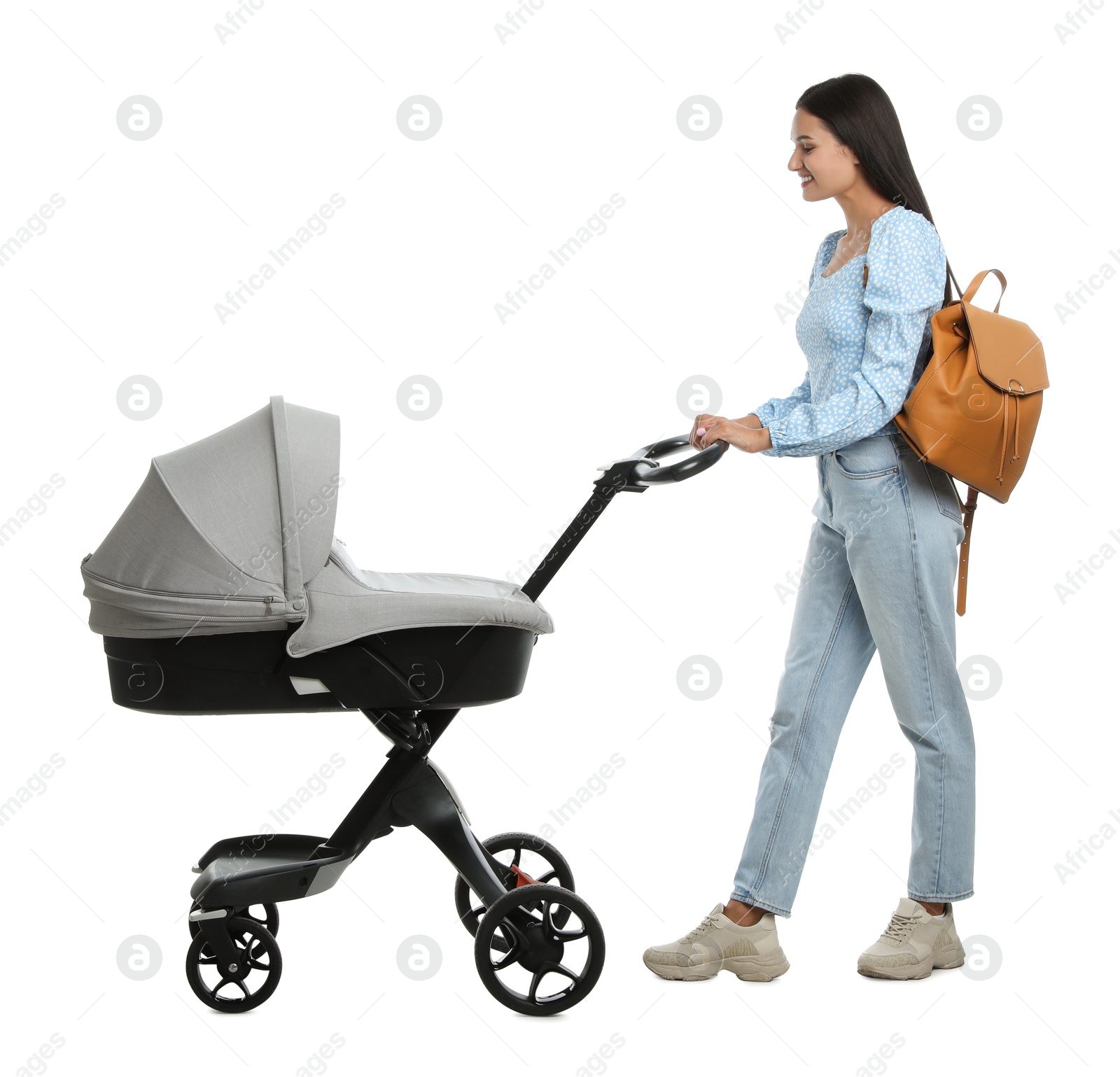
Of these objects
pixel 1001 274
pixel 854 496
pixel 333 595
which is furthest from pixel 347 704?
pixel 1001 274

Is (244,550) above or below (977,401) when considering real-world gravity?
below

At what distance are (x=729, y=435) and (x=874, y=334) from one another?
1.23 feet

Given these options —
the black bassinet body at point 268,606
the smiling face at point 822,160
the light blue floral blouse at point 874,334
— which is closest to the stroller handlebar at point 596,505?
the black bassinet body at point 268,606

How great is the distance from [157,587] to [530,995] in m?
1.16

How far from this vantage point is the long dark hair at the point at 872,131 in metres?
2.74

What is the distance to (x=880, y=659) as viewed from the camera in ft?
9.35

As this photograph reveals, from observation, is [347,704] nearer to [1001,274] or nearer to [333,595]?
[333,595]

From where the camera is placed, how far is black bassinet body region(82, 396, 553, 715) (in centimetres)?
242

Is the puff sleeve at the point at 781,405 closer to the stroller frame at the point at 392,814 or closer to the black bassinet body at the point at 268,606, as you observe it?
the stroller frame at the point at 392,814

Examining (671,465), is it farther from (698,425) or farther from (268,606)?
(268,606)

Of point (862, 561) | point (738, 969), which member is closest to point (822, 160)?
point (862, 561)

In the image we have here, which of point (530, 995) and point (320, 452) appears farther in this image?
point (530, 995)

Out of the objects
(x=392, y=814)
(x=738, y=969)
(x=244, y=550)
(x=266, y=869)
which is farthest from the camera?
(x=738, y=969)

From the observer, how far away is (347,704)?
8.40 feet
